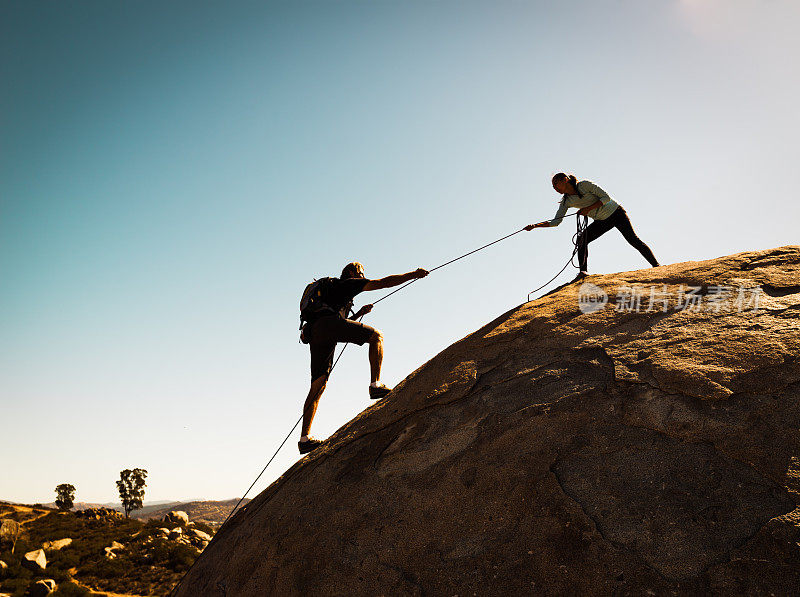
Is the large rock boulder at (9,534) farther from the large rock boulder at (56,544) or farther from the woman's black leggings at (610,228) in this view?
the woman's black leggings at (610,228)

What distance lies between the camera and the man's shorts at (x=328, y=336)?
227 inches

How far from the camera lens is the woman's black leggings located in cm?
629

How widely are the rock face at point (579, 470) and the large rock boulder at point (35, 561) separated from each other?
20.1m

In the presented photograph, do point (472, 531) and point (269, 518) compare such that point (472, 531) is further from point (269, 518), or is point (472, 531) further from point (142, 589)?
point (142, 589)

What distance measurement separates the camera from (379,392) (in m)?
5.62

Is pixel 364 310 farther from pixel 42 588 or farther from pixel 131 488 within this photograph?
pixel 131 488

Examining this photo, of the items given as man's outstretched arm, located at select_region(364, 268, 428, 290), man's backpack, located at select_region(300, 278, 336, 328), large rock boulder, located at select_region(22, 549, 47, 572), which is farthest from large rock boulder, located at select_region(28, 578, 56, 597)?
man's outstretched arm, located at select_region(364, 268, 428, 290)

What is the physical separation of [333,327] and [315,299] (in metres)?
0.43

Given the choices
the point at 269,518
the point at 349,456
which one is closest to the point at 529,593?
the point at 349,456

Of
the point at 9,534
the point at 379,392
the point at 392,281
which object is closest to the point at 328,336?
the point at 379,392

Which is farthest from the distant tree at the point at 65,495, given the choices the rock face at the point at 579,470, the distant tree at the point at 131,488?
A: the rock face at the point at 579,470

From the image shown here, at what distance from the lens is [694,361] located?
3.67m

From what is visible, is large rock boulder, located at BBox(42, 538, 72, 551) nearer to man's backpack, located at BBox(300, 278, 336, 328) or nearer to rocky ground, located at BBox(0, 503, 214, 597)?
rocky ground, located at BBox(0, 503, 214, 597)

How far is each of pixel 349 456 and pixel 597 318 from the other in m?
2.77
